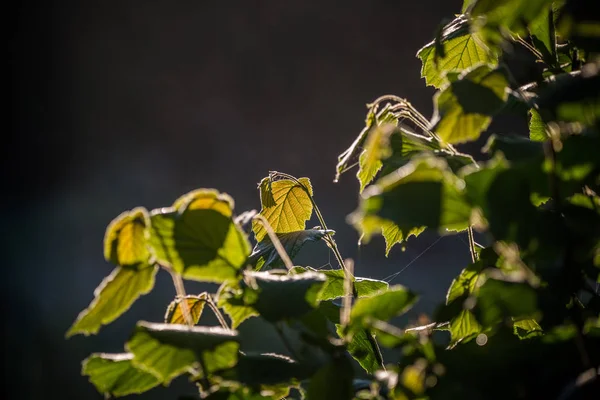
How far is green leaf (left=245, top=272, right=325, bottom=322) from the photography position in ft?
1.06

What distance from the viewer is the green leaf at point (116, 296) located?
1.14ft

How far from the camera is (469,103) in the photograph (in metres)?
Result: 0.36

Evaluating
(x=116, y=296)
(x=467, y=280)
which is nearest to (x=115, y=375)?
(x=116, y=296)

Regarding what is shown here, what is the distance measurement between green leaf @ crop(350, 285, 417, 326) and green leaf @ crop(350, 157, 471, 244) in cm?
6

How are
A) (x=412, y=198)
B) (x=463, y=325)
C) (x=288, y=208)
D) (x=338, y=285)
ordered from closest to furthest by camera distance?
1. (x=412, y=198)
2. (x=463, y=325)
3. (x=338, y=285)
4. (x=288, y=208)

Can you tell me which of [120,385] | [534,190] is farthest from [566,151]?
[120,385]

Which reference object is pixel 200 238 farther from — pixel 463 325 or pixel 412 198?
pixel 463 325

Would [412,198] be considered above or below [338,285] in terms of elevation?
above

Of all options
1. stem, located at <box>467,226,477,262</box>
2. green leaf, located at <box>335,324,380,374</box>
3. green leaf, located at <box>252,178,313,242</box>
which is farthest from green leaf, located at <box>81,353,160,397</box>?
green leaf, located at <box>252,178,313,242</box>

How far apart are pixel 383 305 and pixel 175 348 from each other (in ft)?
0.43

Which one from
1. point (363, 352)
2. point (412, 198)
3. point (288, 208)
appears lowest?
point (363, 352)

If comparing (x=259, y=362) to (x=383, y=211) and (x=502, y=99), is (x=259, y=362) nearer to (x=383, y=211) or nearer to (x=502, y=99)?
(x=383, y=211)

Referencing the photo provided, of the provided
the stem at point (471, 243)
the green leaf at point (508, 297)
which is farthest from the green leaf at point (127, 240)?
the stem at point (471, 243)

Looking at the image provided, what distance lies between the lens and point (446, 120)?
1.26 feet
